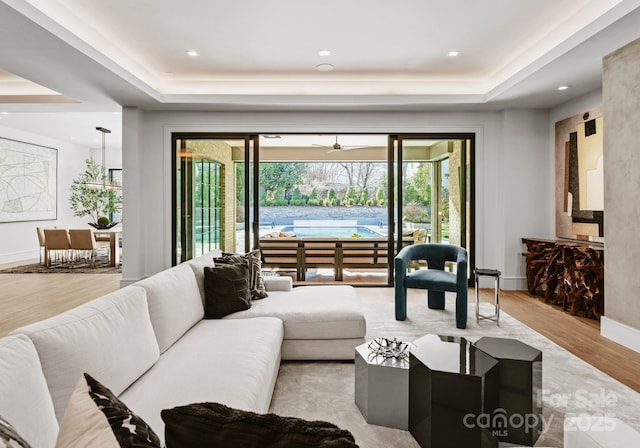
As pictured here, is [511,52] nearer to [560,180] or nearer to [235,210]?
[560,180]

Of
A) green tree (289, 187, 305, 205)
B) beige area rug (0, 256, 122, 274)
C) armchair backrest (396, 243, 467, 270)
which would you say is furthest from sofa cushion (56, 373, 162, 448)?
green tree (289, 187, 305, 205)

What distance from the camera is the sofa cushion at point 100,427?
68 centimetres

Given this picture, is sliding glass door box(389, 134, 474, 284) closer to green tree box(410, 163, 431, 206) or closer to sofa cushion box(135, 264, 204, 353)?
green tree box(410, 163, 431, 206)

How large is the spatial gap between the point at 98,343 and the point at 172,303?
2.58ft

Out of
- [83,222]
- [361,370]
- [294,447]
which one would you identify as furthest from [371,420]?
[83,222]

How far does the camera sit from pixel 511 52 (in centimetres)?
443

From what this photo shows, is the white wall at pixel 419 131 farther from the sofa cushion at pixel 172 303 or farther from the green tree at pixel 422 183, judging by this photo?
the sofa cushion at pixel 172 303

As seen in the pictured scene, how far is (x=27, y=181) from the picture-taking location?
874cm

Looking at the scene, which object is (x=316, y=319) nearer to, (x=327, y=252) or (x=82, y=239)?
(x=327, y=252)

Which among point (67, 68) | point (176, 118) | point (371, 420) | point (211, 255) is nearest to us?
point (371, 420)

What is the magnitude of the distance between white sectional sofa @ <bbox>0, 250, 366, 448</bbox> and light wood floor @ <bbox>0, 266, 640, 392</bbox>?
1.96 meters

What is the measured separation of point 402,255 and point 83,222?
9936 mm

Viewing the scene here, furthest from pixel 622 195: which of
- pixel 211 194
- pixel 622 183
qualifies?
pixel 211 194

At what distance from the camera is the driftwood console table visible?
163 inches
